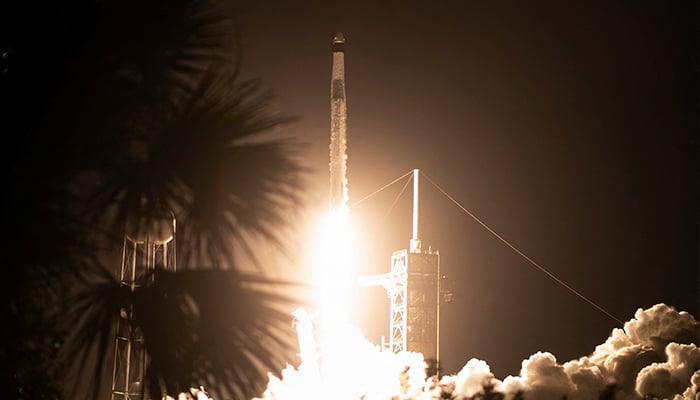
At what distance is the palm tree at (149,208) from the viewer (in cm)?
729

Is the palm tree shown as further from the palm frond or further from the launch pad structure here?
the launch pad structure

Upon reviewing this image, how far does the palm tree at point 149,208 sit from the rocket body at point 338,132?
6369cm

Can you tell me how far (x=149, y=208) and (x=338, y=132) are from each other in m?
66.2

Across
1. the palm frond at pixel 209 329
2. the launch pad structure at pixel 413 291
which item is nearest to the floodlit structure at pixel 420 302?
the launch pad structure at pixel 413 291

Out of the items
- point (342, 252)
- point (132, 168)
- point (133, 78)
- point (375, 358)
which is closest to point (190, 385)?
point (132, 168)

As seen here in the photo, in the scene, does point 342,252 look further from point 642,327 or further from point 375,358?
point 642,327

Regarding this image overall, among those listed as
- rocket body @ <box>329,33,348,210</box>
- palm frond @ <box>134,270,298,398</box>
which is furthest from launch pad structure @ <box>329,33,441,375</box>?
palm frond @ <box>134,270,298,398</box>

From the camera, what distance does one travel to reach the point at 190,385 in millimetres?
7445

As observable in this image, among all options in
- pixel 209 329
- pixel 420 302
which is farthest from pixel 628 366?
pixel 209 329

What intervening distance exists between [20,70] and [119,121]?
1.08 m

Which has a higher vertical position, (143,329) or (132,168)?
(132,168)

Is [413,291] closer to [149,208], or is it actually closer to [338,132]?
[338,132]

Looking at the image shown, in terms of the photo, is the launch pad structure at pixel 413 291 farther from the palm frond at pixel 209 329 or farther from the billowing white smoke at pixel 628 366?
the palm frond at pixel 209 329

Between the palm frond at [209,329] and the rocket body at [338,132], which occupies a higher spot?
the rocket body at [338,132]
